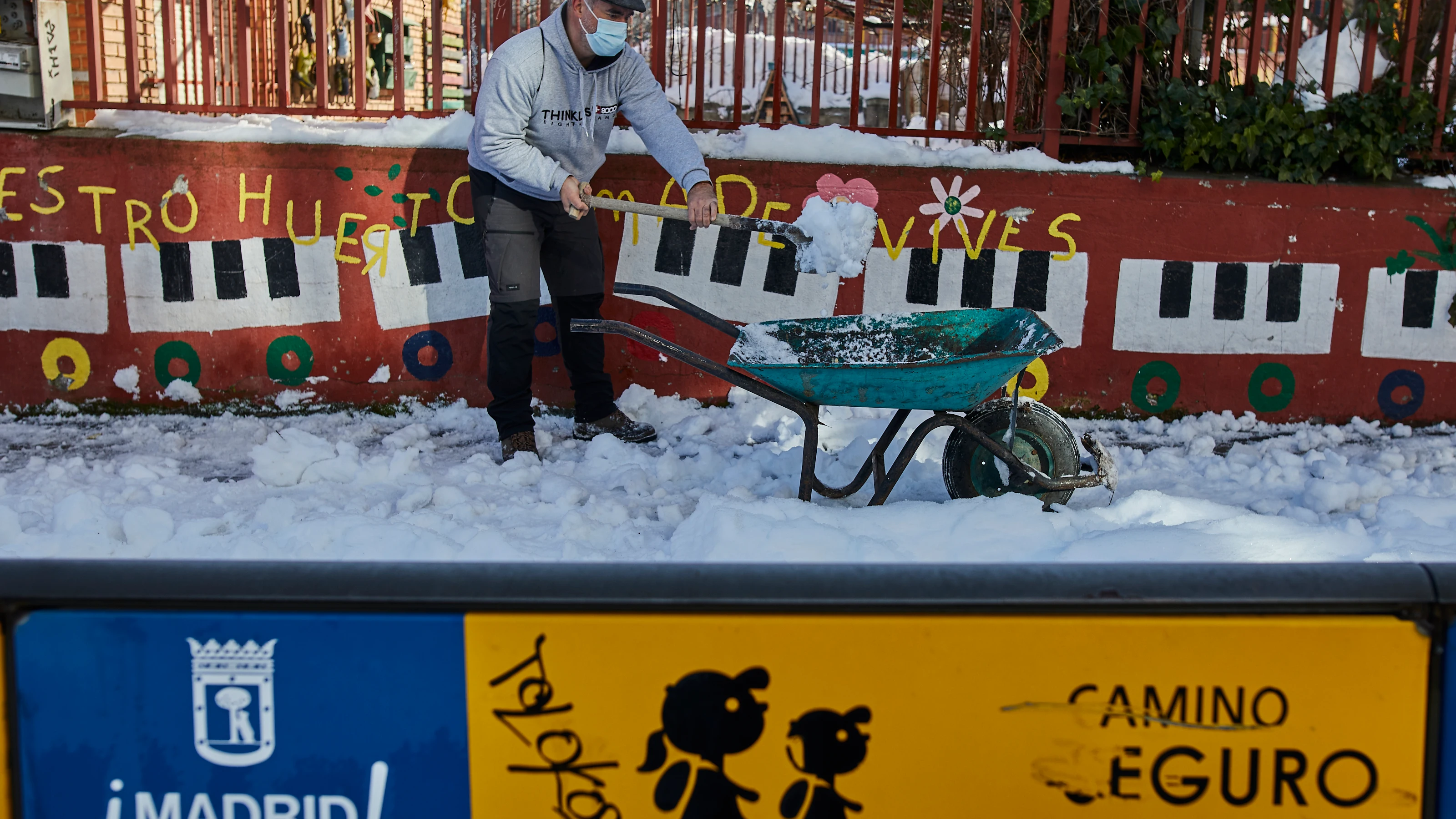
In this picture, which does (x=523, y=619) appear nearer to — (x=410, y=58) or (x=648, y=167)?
(x=648, y=167)

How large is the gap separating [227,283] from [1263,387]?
5.28 m

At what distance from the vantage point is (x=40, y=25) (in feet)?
18.3

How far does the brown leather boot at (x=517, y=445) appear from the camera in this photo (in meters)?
4.84

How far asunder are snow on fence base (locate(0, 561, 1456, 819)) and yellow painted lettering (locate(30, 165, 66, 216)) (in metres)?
4.97

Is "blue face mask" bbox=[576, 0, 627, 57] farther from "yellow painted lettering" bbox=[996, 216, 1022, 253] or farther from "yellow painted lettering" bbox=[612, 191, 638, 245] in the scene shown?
"yellow painted lettering" bbox=[996, 216, 1022, 253]

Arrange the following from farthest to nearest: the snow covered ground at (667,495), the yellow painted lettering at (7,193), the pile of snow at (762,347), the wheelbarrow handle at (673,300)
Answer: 1. the yellow painted lettering at (7,193)
2. the wheelbarrow handle at (673,300)
3. the pile of snow at (762,347)
4. the snow covered ground at (667,495)

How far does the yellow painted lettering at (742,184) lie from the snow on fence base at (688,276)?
2 cm

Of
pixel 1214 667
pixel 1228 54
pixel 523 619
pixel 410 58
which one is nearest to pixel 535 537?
pixel 523 619

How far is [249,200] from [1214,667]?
17.5 ft

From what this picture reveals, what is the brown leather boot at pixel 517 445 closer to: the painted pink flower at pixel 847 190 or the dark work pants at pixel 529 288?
the dark work pants at pixel 529 288

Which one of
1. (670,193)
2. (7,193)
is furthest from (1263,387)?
(7,193)

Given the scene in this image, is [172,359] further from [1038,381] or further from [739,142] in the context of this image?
[1038,381]

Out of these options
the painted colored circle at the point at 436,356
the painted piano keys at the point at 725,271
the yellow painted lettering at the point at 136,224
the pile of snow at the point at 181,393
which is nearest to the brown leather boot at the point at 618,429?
the painted piano keys at the point at 725,271

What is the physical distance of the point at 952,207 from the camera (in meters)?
5.59
